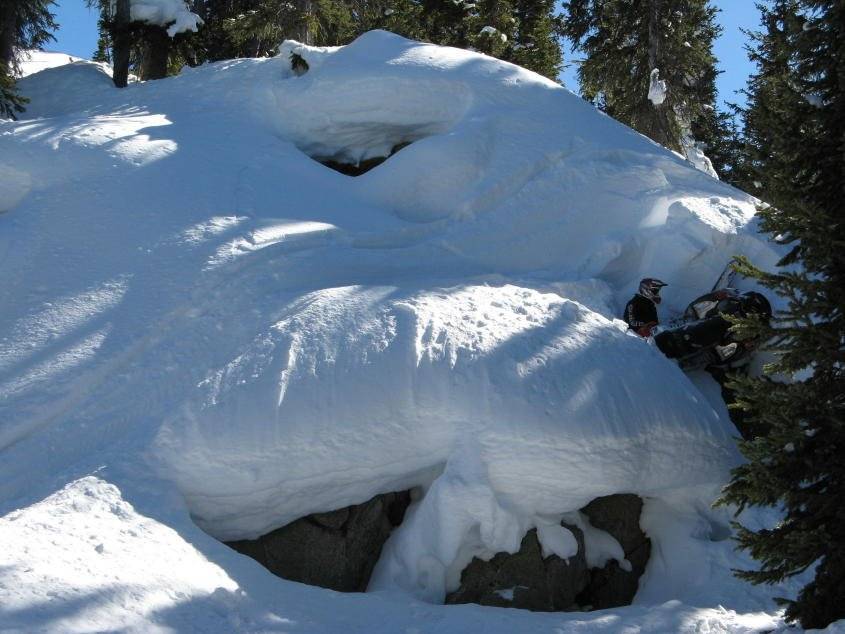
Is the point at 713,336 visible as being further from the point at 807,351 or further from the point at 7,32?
the point at 7,32

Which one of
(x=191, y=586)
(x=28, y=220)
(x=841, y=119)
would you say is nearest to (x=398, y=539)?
(x=191, y=586)

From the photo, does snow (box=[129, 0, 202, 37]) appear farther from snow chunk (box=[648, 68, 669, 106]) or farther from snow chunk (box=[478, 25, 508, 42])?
snow chunk (box=[648, 68, 669, 106])

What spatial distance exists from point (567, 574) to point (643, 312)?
376cm

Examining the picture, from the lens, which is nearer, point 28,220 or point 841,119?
point 841,119

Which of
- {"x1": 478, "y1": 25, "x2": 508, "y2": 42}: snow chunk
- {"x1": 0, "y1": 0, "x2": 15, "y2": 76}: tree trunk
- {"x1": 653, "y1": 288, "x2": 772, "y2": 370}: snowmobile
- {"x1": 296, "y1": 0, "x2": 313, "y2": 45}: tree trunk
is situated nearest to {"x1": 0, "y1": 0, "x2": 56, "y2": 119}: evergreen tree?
{"x1": 0, "y1": 0, "x2": 15, "y2": 76}: tree trunk

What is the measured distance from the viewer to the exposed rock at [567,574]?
761 centimetres

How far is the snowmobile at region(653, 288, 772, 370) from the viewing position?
9.97 metres

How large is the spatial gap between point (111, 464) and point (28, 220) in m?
4.56

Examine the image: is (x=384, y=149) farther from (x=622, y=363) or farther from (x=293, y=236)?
(x=622, y=363)

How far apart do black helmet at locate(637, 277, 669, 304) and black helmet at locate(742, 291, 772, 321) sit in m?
1.00

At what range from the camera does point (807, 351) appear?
20.3 feet

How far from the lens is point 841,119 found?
6.50 metres

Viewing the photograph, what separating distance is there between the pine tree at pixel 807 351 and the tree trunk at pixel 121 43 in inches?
601

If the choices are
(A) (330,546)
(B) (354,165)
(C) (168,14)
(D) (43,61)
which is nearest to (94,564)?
(A) (330,546)
